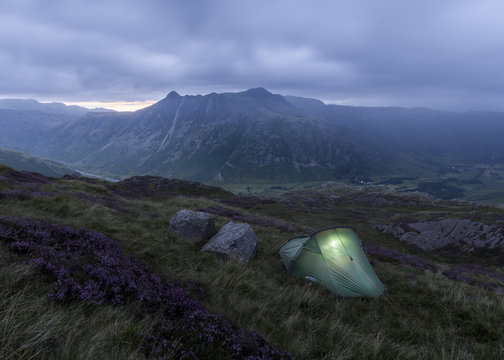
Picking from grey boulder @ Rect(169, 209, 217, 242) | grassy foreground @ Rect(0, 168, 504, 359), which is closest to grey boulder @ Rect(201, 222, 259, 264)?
grassy foreground @ Rect(0, 168, 504, 359)

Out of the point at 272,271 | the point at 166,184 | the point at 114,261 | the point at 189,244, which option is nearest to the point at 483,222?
the point at 272,271

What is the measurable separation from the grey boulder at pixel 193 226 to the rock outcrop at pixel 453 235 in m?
36.1

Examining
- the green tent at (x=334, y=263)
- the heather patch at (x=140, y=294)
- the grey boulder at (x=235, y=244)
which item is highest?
the heather patch at (x=140, y=294)

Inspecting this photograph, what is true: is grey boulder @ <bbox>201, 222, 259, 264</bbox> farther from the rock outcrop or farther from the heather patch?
the rock outcrop

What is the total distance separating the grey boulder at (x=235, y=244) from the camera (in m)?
10.7

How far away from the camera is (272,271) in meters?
10.8

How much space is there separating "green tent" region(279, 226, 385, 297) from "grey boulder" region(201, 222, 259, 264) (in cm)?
188

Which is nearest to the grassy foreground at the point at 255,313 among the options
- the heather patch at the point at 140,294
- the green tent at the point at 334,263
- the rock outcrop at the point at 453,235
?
the heather patch at the point at 140,294

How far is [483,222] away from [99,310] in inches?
1946

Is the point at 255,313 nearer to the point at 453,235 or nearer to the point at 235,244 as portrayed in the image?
the point at 235,244

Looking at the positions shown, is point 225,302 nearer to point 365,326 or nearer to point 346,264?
point 365,326

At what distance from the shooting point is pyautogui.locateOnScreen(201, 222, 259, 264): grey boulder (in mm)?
10672

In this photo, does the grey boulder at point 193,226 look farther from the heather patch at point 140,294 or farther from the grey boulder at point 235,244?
the heather patch at point 140,294

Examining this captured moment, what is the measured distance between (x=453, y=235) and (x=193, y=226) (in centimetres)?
4066
